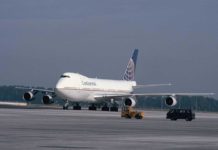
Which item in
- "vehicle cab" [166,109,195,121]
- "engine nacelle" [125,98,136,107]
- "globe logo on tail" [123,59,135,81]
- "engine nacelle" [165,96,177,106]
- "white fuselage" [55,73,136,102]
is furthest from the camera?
"globe logo on tail" [123,59,135,81]

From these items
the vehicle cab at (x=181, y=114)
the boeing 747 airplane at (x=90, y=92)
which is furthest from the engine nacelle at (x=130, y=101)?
the vehicle cab at (x=181, y=114)

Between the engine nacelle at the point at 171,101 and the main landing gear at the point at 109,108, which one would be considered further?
the main landing gear at the point at 109,108

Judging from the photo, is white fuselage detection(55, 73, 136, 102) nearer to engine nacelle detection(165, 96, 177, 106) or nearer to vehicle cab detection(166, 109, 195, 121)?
engine nacelle detection(165, 96, 177, 106)

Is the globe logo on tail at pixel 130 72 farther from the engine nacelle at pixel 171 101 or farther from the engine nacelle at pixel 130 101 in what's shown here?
the engine nacelle at pixel 130 101

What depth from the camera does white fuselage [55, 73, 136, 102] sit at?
4087 inches

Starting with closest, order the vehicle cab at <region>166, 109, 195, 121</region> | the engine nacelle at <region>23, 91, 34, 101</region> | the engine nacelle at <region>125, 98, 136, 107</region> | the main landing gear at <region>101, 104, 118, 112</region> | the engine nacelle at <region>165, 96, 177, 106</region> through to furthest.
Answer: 1. the vehicle cab at <region>166, 109, 195, 121</region>
2. the engine nacelle at <region>125, 98, 136, 107</region>
3. the engine nacelle at <region>165, 96, 177, 106</region>
4. the engine nacelle at <region>23, 91, 34, 101</region>
5. the main landing gear at <region>101, 104, 118, 112</region>

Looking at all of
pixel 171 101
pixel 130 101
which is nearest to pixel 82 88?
A: pixel 130 101

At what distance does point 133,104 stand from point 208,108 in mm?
57731

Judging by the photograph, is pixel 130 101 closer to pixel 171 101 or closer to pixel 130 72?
pixel 171 101

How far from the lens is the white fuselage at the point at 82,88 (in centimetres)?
10381

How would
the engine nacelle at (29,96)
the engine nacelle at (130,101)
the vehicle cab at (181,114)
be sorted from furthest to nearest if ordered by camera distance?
the engine nacelle at (29,96)
the engine nacelle at (130,101)
the vehicle cab at (181,114)

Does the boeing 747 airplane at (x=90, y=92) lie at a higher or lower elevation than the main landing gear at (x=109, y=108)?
higher

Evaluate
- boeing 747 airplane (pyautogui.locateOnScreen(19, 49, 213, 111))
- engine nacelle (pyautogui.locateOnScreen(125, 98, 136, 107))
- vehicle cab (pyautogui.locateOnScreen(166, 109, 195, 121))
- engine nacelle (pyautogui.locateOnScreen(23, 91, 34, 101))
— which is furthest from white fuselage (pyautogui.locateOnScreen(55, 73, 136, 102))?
vehicle cab (pyautogui.locateOnScreen(166, 109, 195, 121))

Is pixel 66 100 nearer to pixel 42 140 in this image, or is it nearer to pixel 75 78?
pixel 75 78
